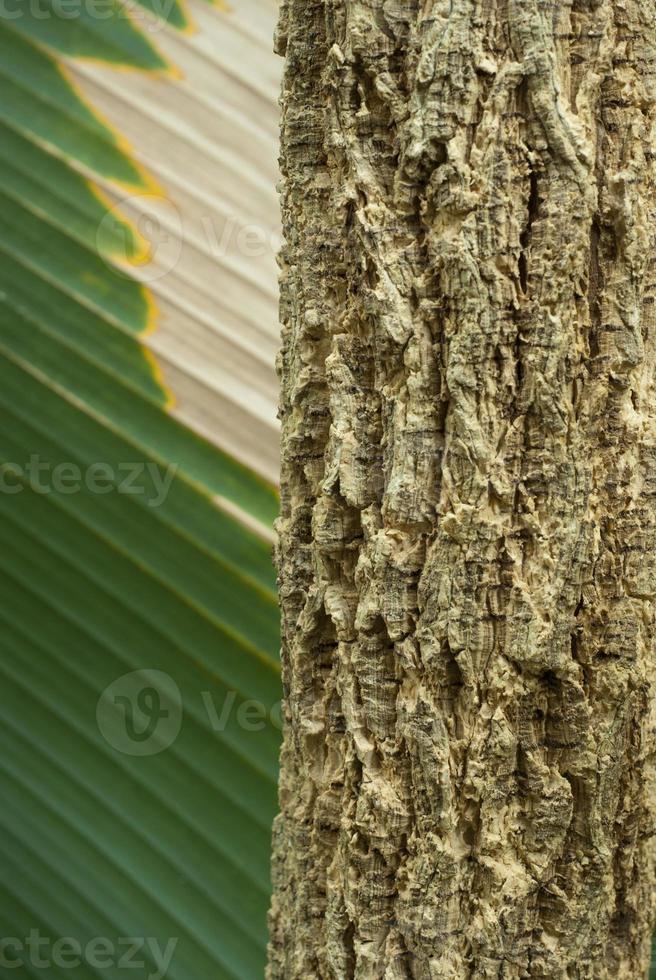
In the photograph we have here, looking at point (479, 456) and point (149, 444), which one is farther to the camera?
point (149, 444)

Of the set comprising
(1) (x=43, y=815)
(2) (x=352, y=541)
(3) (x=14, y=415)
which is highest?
(2) (x=352, y=541)

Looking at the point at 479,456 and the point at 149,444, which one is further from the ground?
the point at 479,456

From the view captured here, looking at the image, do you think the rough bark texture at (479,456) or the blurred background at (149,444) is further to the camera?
the blurred background at (149,444)

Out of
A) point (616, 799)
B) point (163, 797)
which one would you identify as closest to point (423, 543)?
point (616, 799)

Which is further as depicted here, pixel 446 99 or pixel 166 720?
pixel 166 720

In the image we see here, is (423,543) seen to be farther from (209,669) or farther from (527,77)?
(209,669)

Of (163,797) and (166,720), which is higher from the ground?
(166,720)
